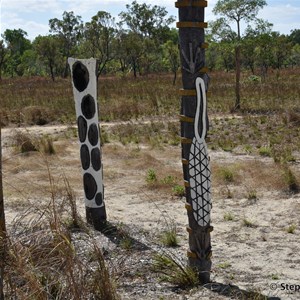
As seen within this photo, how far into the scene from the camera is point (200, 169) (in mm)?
4152

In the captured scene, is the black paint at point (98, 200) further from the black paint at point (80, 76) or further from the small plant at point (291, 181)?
the small plant at point (291, 181)

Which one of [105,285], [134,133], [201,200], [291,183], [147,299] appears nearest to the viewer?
[105,285]

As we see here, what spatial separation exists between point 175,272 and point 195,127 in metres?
1.17

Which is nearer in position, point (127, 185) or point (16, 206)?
point (16, 206)

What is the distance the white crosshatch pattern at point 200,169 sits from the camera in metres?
4.07

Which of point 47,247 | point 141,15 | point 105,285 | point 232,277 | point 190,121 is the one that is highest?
point 141,15

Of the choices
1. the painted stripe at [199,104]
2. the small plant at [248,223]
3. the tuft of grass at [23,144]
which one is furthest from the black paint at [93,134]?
the tuft of grass at [23,144]

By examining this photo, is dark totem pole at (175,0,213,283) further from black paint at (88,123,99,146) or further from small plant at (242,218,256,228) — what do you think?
black paint at (88,123,99,146)

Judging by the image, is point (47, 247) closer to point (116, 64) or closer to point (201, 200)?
point (201, 200)

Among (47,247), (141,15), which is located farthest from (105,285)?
(141,15)

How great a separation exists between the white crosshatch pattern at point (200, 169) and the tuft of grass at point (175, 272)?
388 mm

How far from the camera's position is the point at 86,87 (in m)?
5.99

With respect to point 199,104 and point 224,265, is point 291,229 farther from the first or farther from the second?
point 199,104

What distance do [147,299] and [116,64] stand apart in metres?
40.2
